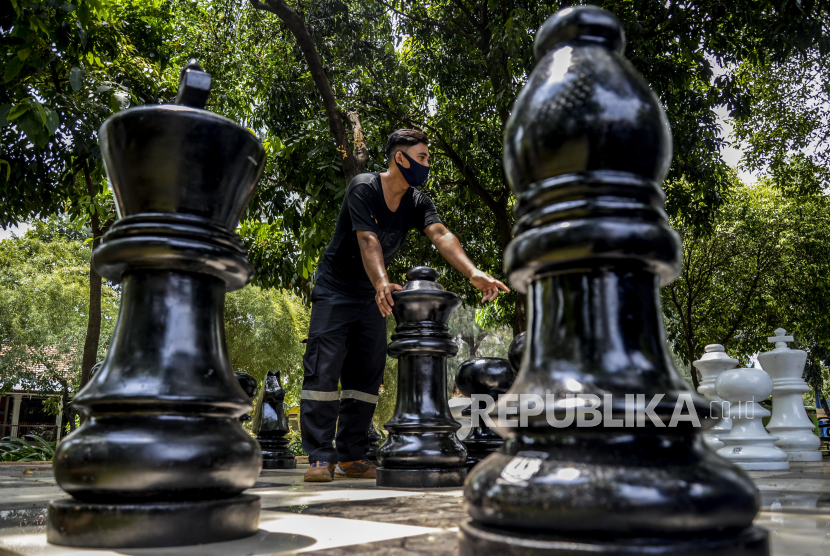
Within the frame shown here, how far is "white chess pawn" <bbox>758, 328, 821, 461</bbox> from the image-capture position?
4.00 meters

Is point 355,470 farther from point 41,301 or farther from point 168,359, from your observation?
point 41,301

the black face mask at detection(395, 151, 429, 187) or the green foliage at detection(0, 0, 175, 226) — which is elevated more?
the green foliage at detection(0, 0, 175, 226)

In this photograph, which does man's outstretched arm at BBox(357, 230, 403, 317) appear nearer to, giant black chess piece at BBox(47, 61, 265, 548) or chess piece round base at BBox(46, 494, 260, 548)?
giant black chess piece at BBox(47, 61, 265, 548)

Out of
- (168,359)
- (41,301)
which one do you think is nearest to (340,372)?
(168,359)

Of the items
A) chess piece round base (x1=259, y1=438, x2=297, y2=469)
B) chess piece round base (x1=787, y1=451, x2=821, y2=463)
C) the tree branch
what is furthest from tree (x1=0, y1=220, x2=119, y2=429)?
chess piece round base (x1=787, y1=451, x2=821, y2=463)

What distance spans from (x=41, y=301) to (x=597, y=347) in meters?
22.1

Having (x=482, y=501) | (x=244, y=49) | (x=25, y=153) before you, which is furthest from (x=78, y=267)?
(x=482, y=501)

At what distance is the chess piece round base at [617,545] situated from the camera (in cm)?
68

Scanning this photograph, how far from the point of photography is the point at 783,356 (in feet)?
13.4

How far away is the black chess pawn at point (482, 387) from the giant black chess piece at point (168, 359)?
1900 millimetres

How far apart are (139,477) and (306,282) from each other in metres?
7.48

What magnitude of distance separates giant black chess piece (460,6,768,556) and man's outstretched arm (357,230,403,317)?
186 centimetres

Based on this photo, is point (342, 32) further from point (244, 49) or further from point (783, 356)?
point (783, 356)

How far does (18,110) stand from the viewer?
115 inches
